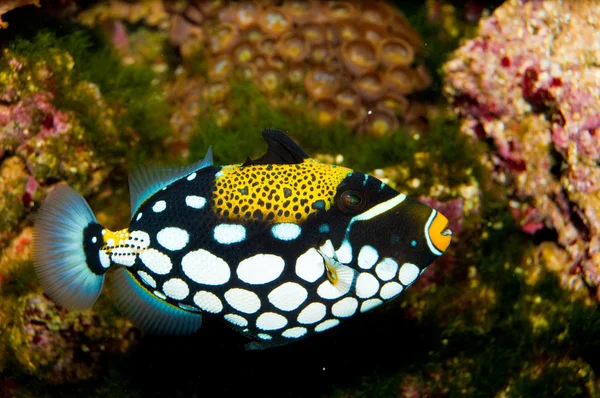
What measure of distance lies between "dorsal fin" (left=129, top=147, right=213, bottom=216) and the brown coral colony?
304 cm

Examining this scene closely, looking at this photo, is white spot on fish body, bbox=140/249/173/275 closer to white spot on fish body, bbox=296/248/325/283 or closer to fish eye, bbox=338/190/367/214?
white spot on fish body, bbox=296/248/325/283

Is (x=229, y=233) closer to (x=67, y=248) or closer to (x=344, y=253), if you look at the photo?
(x=344, y=253)

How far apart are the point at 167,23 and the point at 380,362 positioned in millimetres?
4845

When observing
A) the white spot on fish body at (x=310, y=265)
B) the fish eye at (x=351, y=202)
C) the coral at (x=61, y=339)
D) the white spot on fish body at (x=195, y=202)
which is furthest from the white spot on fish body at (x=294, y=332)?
the coral at (x=61, y=339)

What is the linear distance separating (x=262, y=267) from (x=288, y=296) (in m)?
0.20

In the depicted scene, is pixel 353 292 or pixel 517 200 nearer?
pixel 353 292

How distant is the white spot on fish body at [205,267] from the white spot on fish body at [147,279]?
0.64ft

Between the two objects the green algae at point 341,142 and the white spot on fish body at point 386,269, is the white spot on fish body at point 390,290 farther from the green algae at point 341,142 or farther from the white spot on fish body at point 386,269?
the green algae at point 341,142

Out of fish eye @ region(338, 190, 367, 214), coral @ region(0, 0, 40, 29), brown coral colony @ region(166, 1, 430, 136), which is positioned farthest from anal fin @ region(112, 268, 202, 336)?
brown coral colony @ region(166, 1, 430, 136)

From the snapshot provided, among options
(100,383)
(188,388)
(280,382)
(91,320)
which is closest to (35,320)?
(91,320)

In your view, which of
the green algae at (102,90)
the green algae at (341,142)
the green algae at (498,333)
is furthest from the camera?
the green algae at (341,142)

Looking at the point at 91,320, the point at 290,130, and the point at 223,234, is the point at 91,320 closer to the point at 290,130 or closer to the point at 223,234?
the point at 223,234

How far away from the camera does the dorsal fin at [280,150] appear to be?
248 centimetres

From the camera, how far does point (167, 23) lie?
641 cm
